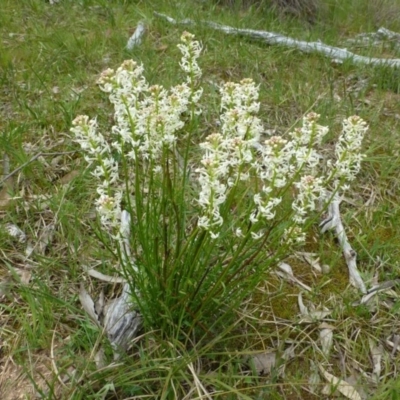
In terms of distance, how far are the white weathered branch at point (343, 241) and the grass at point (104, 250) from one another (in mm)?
60

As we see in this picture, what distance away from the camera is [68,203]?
2.85 m

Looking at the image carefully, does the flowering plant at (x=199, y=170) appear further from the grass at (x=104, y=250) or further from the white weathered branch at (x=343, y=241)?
the white weathered branch at (x=343, y=241)

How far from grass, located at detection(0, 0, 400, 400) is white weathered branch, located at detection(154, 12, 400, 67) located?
0.10 meters

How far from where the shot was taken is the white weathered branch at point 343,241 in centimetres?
265

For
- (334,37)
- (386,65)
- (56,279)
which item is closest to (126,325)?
(56,279)

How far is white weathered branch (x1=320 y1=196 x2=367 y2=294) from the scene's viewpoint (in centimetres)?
265

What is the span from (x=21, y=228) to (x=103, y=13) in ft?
10.4

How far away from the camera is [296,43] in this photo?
4758 millimetres

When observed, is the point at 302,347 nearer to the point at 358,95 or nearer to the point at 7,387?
the point at 7,387

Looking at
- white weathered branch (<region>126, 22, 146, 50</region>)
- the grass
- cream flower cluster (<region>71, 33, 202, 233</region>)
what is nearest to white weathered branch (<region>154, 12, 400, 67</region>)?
the grass

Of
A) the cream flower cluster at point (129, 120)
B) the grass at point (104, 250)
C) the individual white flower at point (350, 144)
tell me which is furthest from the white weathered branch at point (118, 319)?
the individual white flower at point (350, 144)

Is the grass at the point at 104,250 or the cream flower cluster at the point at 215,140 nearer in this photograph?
the cream flower cluster at the point at 215,140

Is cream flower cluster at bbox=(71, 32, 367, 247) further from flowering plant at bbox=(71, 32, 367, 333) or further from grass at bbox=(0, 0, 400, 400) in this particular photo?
grass at bbox=(0, 0, 400, 400)

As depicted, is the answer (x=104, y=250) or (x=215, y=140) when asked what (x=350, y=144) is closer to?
(x=215, y=140)
